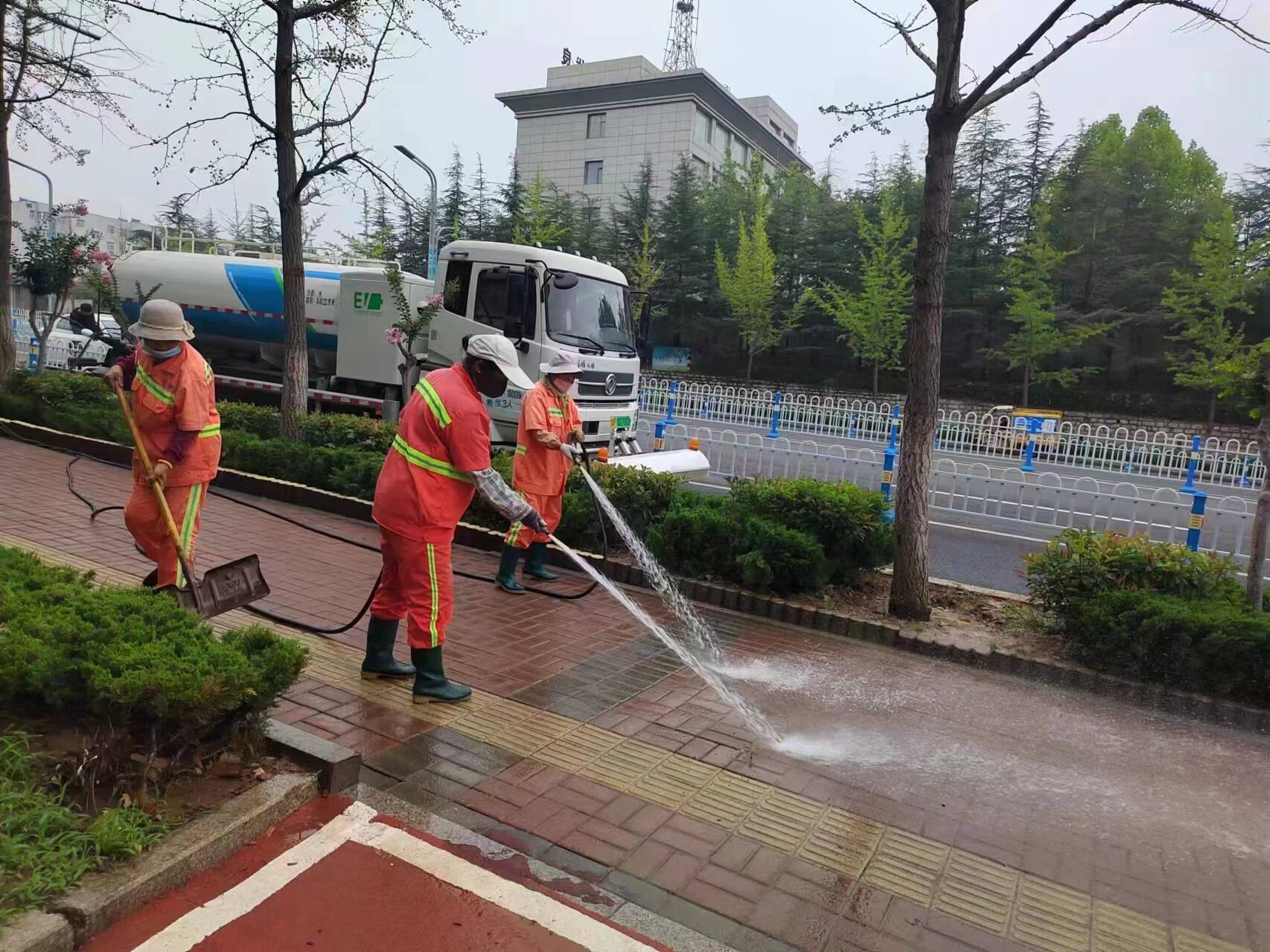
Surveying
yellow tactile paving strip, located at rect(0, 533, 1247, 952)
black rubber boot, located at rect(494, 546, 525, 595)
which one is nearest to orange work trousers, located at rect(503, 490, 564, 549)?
black rubber boot, located at rect(494, 546, 525, 595)

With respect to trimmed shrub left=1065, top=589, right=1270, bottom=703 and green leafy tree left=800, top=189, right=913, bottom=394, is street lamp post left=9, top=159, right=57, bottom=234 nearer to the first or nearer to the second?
trimmed shrub left=1065, top=589, right=1270, bottom=703

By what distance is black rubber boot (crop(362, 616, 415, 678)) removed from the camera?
14.1 ft

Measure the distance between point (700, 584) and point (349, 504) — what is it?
11.8 ft

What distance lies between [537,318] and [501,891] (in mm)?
7928

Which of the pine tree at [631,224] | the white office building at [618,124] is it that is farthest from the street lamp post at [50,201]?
the white office building at [618,124]

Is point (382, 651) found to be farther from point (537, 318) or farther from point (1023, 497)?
point (1023, 497)

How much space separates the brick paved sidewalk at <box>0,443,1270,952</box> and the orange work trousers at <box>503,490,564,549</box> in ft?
1.79

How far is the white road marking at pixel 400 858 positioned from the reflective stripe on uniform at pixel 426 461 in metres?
1.49

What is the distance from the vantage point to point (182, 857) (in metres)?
2.57

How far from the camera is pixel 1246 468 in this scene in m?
13.5

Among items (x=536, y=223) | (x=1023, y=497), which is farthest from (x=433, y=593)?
(x=536, y=223)

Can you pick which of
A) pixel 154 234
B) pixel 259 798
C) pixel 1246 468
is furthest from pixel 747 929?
pixel 154 234

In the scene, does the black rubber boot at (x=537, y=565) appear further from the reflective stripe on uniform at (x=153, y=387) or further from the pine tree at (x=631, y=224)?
the pine tree at (x=631, y=224)

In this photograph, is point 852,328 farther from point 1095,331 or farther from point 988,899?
point 988,899
